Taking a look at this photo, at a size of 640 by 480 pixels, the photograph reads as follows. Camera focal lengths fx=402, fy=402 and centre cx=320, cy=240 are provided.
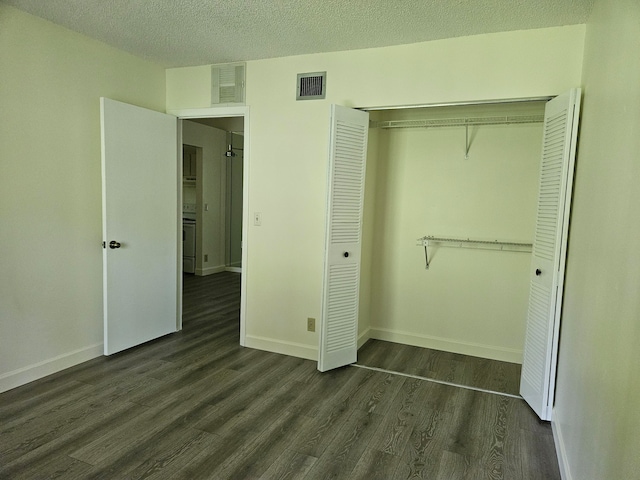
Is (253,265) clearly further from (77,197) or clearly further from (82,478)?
(82,478)

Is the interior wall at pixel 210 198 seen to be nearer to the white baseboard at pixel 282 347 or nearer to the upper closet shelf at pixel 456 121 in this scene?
the white baseboard at pixel 282 347

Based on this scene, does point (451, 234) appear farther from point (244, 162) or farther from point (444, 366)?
point (244, 162)

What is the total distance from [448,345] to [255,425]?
83.4 inches

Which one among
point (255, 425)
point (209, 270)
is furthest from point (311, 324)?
point (209, 270)

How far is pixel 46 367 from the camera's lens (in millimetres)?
3012

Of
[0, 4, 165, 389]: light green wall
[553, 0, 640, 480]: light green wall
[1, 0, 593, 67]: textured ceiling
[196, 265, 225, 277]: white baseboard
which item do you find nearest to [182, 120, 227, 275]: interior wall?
[196, 265, 225, 277]: white baseboard

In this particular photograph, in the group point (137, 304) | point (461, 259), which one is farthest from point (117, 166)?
point (461, 259)

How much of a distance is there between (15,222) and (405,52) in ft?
10.0

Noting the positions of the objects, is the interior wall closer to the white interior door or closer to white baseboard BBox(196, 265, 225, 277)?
white baseboard BBox(196, 265, 225, 277)

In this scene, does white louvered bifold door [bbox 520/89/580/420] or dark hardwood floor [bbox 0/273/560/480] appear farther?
white louvered bifold door [bbox 520/89/580/420]

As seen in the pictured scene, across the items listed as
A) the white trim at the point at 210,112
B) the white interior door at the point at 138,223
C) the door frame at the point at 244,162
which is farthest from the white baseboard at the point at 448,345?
the white trim at the point at 210,112

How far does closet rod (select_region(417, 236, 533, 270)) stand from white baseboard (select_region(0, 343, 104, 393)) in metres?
3.03

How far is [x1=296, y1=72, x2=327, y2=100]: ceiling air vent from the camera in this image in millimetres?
3342

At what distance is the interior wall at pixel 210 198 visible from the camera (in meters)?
6.71
